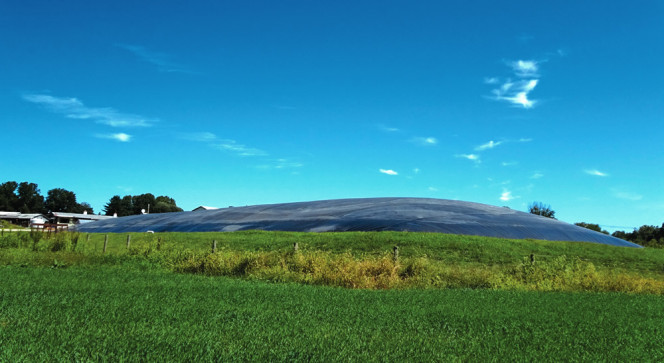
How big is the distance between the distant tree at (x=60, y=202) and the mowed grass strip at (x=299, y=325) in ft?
486

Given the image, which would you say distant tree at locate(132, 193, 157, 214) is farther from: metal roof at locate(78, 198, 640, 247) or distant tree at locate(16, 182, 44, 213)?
metal roof at locate(78, 198, 640, 247)

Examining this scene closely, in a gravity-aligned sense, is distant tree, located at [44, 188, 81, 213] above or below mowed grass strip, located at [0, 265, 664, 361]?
above

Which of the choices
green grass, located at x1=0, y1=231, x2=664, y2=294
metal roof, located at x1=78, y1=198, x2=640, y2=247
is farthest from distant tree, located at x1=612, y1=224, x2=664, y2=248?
green grass, located at x1=0, y1=231, x2=664, y2=294

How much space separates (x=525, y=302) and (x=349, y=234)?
22224mm

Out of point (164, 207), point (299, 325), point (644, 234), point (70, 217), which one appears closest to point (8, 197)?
point (70, 217)

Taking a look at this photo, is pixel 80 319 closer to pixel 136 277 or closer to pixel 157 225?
pixel 136 277

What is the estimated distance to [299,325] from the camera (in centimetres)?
881

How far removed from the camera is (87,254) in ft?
79.9

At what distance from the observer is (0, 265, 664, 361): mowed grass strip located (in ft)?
22.4

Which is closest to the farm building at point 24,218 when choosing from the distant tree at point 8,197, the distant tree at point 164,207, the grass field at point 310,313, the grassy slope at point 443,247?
the distant tree at point 164,207

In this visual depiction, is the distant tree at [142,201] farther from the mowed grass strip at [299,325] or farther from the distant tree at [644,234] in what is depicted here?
the mowed grass strip at [299,325]

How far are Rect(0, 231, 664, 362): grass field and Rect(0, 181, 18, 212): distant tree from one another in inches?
5338

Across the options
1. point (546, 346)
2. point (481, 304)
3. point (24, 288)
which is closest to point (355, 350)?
point (546, 346)

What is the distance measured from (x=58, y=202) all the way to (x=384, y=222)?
5371 inches
